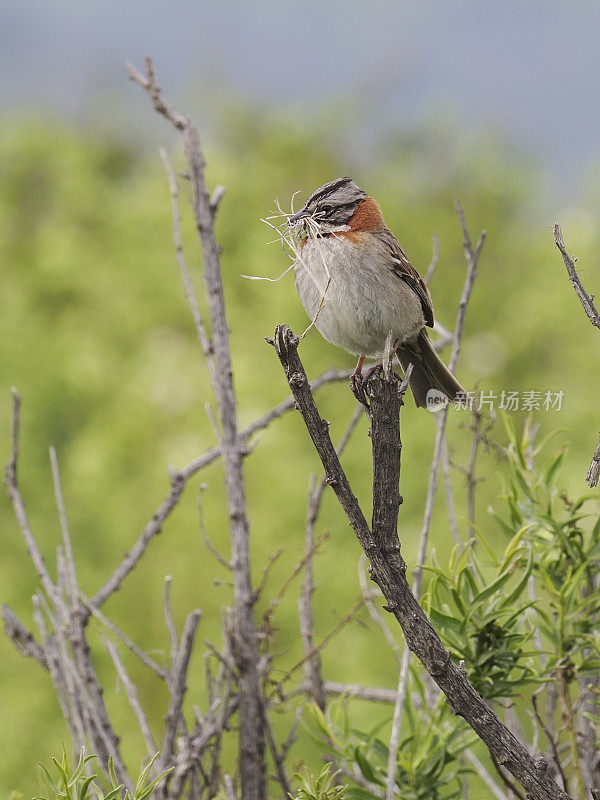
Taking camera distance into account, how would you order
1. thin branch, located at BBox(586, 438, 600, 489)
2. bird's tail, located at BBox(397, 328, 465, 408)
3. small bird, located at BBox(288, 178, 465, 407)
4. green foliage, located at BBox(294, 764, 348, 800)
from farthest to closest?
1. bird's tail, located at BBox(397, 328, 465, 408)
2. small bird, located at BBox(288, 178, 465, 407)
3. green foliage, located at BBox(294, 764, 348, 800)
4. thin branch, located at BBox(586, 438, 600, 489)

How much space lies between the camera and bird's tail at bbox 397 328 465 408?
8.93 feet

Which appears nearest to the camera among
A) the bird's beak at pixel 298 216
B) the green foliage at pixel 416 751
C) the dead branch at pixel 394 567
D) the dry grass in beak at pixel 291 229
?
the dead branch at pixel 394 567

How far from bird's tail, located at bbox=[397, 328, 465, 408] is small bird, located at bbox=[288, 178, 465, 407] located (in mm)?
176

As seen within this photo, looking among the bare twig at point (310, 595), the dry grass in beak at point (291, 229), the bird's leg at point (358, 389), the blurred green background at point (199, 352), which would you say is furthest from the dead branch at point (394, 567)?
the blurred green background at point (199, 352)

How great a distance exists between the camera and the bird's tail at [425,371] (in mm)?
2721

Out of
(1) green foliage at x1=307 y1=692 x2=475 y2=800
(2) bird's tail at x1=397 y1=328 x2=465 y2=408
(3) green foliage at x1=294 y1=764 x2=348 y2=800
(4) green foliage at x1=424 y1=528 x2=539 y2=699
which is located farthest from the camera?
(2) bird's tail at x1=397 y1=328 x2=465 y2=408

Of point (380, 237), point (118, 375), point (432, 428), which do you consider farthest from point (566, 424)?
point (380, 237)

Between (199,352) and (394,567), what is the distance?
322 inches

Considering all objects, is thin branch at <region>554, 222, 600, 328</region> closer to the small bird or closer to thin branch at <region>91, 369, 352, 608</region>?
the small bird

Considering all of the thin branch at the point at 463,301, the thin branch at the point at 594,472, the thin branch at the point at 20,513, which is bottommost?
the thin branch at the point at 594,472

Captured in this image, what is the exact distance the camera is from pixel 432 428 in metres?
8.32

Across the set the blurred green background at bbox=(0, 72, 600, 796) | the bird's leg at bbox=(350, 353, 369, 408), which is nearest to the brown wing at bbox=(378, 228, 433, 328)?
the bird's leg at bbox=(350, 353, 369, 408)

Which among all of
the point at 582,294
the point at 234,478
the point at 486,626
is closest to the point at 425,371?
the point at 234,478

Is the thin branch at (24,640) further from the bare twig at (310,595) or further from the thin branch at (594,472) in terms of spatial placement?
the thin branch at (594,472)
